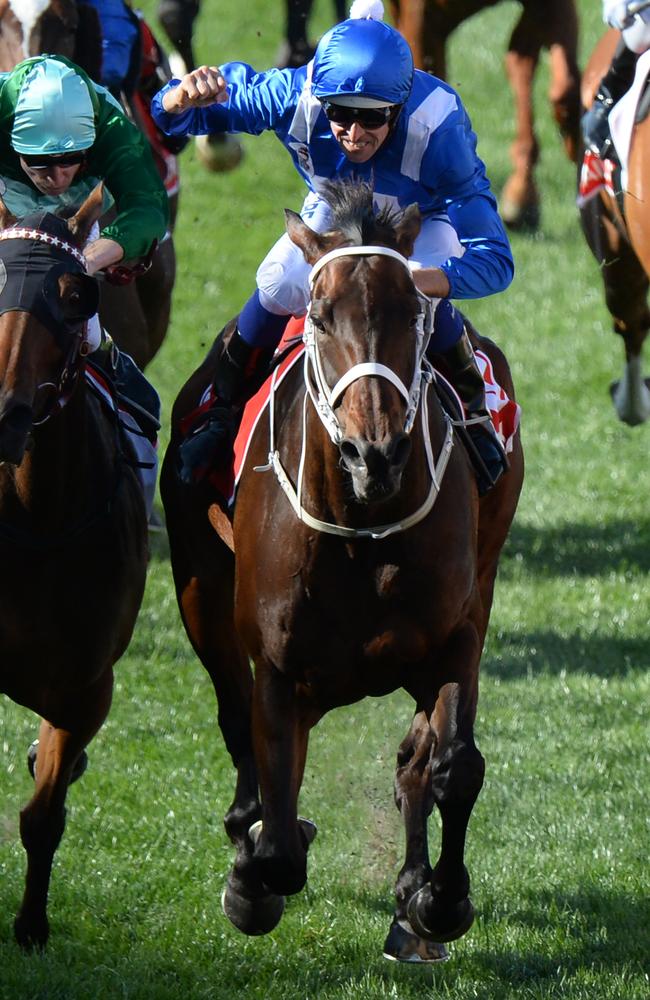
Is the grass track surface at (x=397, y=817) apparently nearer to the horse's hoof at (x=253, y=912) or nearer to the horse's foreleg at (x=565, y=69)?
the horse's hoof at (x=253, y=912)

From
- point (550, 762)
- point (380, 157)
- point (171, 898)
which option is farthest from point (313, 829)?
point (380, 157)

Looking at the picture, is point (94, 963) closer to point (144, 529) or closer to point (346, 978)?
point (346, 978)

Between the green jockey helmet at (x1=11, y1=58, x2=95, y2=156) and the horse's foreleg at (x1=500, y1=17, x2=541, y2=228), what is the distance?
8068 mm

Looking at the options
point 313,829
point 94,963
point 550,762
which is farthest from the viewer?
point 550,762

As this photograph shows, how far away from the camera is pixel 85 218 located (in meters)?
5.07

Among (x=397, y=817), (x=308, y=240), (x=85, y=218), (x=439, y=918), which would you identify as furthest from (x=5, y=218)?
(x=397, y=817)

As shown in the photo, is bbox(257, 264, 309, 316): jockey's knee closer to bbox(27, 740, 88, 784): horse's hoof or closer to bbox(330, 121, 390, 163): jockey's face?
bbox(330, 121, 390, 163): jockey's face

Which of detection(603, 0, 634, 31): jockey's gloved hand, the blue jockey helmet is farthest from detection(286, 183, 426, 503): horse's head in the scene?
detection(603, 0, 634, 31): jockey's gloved hand

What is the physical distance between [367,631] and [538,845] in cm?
175

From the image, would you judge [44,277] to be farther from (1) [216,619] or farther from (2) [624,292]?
(2) [624,292]

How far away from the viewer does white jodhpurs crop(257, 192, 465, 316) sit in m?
5.38

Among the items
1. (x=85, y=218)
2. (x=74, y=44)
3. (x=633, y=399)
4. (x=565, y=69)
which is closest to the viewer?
(x=85, y=218)

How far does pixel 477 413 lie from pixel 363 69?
118 cm

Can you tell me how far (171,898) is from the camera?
6.09 meters
